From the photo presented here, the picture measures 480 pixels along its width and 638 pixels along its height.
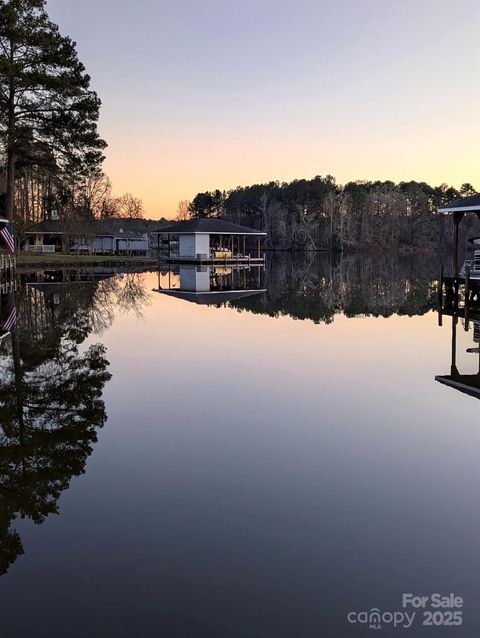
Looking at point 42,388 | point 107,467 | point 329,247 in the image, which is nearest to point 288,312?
point 42,388

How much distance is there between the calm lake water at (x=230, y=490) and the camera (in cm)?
392

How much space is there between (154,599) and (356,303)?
21.1 meters

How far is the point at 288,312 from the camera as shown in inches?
838

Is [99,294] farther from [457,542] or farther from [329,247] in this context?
[329,247]

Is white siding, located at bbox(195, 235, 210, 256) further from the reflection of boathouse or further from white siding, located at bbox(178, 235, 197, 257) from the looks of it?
the reflection of boathouse

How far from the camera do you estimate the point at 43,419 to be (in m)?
7.81

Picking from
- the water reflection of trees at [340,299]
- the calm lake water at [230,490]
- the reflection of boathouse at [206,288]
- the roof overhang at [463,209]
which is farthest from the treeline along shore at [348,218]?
the calm lake water at [230,490]

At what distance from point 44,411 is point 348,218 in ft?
298

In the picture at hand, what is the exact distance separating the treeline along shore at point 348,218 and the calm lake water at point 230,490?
272ft

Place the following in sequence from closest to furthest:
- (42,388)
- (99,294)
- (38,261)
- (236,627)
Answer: (236,627) < (42,388) < (99,294) < (38,261)

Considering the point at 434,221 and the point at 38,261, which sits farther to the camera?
the point at 434,221

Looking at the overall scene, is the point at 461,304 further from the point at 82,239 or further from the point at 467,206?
the point at 82,239

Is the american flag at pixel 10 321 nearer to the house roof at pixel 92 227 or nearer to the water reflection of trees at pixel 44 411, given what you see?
the water reflection of trees at pixel 44 411

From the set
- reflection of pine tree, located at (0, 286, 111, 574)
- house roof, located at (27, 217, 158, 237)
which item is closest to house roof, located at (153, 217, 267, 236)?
house roof, located at (27, 217, 158, 237)
